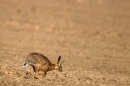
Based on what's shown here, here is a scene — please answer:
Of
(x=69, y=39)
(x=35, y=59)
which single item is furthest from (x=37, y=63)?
(x=69, y=39)

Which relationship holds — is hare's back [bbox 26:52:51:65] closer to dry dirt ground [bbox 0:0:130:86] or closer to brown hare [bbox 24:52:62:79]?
brown hare [bbox 24:52:62:79]

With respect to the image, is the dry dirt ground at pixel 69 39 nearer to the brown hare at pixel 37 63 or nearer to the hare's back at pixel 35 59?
the brown hare at pixel 37 63

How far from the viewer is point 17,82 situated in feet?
33.3

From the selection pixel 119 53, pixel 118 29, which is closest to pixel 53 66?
pixel 119 53

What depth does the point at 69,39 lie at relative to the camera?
1956 cm

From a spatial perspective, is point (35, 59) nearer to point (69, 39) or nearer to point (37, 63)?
point (37, 63)

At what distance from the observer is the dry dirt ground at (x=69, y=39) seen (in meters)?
11.1

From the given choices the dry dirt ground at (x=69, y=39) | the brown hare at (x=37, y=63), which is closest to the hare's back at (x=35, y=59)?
the brown hare at (x=37, y=63)

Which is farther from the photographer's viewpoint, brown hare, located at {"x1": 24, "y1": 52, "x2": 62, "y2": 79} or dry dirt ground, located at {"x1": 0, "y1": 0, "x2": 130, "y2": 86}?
dry dirt ground, located at {"x1": 0, "y1": 0, "x2": 130, "y2": 86}

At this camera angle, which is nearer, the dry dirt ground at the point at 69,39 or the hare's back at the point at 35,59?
the hare's back at the point at 35,59

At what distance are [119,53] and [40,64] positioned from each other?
6762mm

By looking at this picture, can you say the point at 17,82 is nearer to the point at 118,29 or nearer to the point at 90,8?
the point at 118,29

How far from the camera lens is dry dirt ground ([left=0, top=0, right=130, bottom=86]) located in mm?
11070

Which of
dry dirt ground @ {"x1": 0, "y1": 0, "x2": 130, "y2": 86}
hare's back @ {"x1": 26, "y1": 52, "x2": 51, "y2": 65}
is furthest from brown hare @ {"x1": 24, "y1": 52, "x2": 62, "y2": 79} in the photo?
dry dirt ground @ {"x1": 0, "y1": 0, "x2": 130, "y2": 86}
